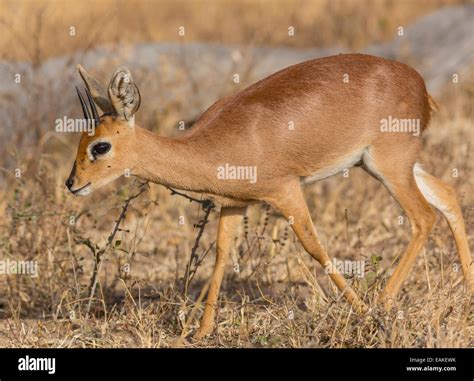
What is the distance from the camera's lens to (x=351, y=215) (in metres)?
10.2

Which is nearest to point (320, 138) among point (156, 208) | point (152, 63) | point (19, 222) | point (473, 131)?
point (19, 222)

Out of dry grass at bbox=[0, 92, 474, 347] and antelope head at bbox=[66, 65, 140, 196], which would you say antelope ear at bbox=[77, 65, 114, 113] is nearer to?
antelope head at bbox=[66, 65, 140, 196]

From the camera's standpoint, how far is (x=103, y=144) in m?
6.38

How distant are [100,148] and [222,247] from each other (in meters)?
1.28

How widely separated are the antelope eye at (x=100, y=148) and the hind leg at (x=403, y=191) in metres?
1.85

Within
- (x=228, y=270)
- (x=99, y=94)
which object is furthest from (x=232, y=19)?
(x=99, y=94)

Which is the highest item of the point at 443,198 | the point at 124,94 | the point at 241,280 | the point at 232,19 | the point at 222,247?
the point at 232,19

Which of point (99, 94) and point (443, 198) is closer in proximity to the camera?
point (99, 94)

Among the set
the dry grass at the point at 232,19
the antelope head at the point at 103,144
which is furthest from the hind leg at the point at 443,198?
the dry grass at the point at 232,19

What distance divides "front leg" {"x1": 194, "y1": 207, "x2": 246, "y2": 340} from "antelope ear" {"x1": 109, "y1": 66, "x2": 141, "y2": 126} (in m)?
1.09

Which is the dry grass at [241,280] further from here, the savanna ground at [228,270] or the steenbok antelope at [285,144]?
the steenbok antelope at [285,144]

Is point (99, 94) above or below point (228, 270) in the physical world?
above

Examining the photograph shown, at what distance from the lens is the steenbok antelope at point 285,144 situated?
21.1 ft

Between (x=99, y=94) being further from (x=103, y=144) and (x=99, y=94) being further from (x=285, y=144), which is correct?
(x=285, y=144)
